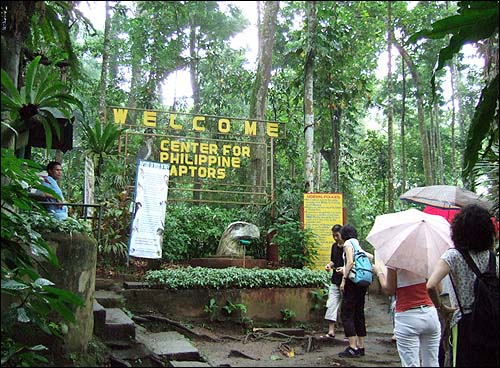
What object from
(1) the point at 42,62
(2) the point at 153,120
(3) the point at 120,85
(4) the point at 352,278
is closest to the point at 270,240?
(2) the point at 153,120

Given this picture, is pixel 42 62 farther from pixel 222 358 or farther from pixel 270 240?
pixel 270 240

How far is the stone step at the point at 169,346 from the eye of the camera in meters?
4.91

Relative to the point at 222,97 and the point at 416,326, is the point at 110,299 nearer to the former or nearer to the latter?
the point at 416,326

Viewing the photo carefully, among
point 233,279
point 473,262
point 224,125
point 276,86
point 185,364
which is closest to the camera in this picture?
Result: point 473,262

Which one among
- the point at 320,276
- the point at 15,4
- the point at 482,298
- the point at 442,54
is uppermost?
the point at 15,4

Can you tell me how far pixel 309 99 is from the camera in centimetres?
998

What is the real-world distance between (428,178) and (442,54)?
480 inches

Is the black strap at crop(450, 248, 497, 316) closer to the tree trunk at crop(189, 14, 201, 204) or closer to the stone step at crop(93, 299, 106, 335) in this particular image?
the stone step at crop(93, 299, 106, 335)

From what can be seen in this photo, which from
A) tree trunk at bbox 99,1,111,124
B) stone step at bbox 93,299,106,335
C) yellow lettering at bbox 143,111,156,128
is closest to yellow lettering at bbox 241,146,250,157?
yellow lettering at bbox 143,111,156,128

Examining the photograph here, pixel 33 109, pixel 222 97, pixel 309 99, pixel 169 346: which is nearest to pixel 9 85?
pixel 33 109

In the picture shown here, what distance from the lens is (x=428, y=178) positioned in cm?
1444

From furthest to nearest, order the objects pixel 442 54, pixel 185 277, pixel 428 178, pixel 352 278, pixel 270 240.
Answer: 1. pixel 428 178
2. pixel 270 240
3. pixel 185 277
4. pixel 352 278
5. pixel 442 54

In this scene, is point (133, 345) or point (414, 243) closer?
point (414, 243)

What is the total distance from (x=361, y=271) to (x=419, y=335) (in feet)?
6.90
